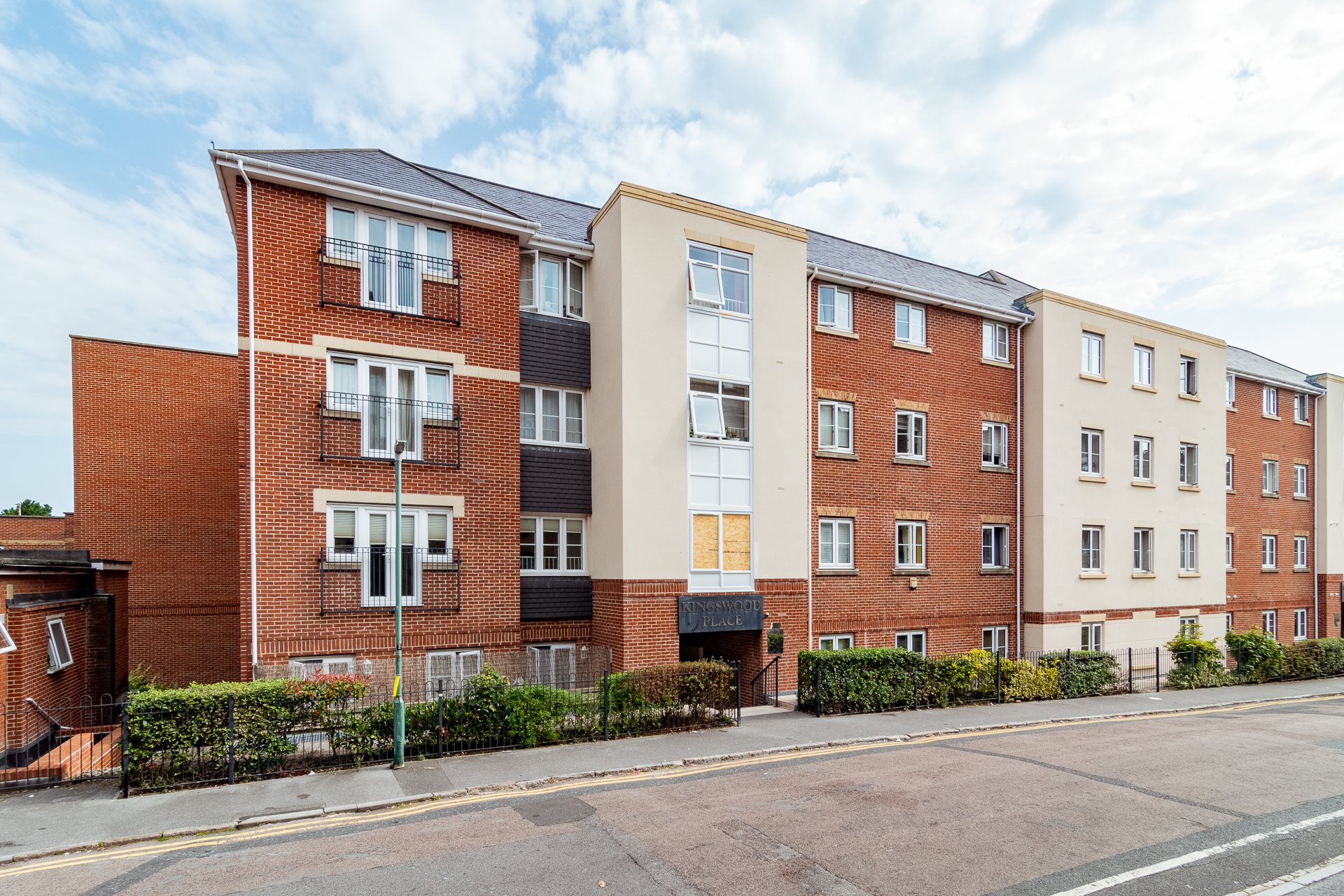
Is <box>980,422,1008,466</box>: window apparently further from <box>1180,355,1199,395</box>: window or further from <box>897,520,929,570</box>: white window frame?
<box>1180,355,1199,395</box>: window

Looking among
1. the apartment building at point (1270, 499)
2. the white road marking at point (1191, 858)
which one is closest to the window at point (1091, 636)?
the apartment building at point (1270, 499)

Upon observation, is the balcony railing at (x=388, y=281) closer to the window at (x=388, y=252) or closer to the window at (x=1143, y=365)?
the window at (x=388, y=252)

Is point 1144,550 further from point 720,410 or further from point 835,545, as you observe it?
point 720,410

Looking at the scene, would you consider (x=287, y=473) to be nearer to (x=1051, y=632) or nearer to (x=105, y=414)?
(x=105, y=414)

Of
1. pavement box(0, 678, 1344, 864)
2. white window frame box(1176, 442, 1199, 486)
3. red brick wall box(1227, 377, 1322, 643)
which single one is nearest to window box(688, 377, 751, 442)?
pavement box(0, 678, 1344, 864)

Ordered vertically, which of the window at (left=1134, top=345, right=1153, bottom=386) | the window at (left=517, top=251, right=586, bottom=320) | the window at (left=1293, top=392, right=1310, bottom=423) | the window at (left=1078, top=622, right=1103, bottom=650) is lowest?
the window at (left=1078, top=622, right=1103, bottom=650)

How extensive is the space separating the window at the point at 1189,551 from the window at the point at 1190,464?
1726mm

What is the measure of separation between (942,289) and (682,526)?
11680 millimetres

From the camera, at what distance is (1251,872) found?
752 cm

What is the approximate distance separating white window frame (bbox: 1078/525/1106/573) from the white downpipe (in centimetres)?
2181

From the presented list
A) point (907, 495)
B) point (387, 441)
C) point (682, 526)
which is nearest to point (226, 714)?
point (387, 441)

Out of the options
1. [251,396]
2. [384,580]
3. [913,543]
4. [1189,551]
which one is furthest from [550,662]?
[1189,551]

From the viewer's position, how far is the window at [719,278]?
55.4 feet

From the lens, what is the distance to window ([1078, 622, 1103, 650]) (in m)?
22.4
